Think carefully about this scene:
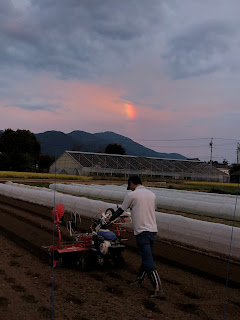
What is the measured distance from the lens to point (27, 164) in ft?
211

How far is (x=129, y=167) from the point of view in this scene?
59406 mm

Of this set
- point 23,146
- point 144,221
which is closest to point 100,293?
point 144,221

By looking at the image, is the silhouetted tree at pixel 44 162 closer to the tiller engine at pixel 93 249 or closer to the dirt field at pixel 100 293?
the dirt field at pixel 100 293

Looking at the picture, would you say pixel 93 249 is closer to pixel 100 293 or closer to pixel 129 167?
pixel 100 293

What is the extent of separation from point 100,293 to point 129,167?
5369cm

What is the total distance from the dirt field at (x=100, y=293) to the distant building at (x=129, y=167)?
47.2 metres

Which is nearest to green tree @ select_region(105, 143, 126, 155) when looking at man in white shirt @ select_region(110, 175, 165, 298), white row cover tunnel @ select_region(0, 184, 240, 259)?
white row cover tunnel @ select_region(0, 184, 240, 259)

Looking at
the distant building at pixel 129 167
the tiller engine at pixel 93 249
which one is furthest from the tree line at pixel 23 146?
the tiller engine at pixel 93 249

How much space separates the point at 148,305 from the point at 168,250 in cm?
365

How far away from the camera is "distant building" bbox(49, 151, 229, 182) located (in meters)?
55.8

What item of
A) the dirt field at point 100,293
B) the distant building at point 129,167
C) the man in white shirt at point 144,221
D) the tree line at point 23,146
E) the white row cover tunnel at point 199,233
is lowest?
the dirt field at point 100,293

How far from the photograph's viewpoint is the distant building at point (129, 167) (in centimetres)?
5581

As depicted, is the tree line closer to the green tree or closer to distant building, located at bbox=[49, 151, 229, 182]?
distant building, located at bbox=[49, 151, 229, 182]

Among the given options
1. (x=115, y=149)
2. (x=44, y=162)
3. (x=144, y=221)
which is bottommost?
(x=144, y=221)
